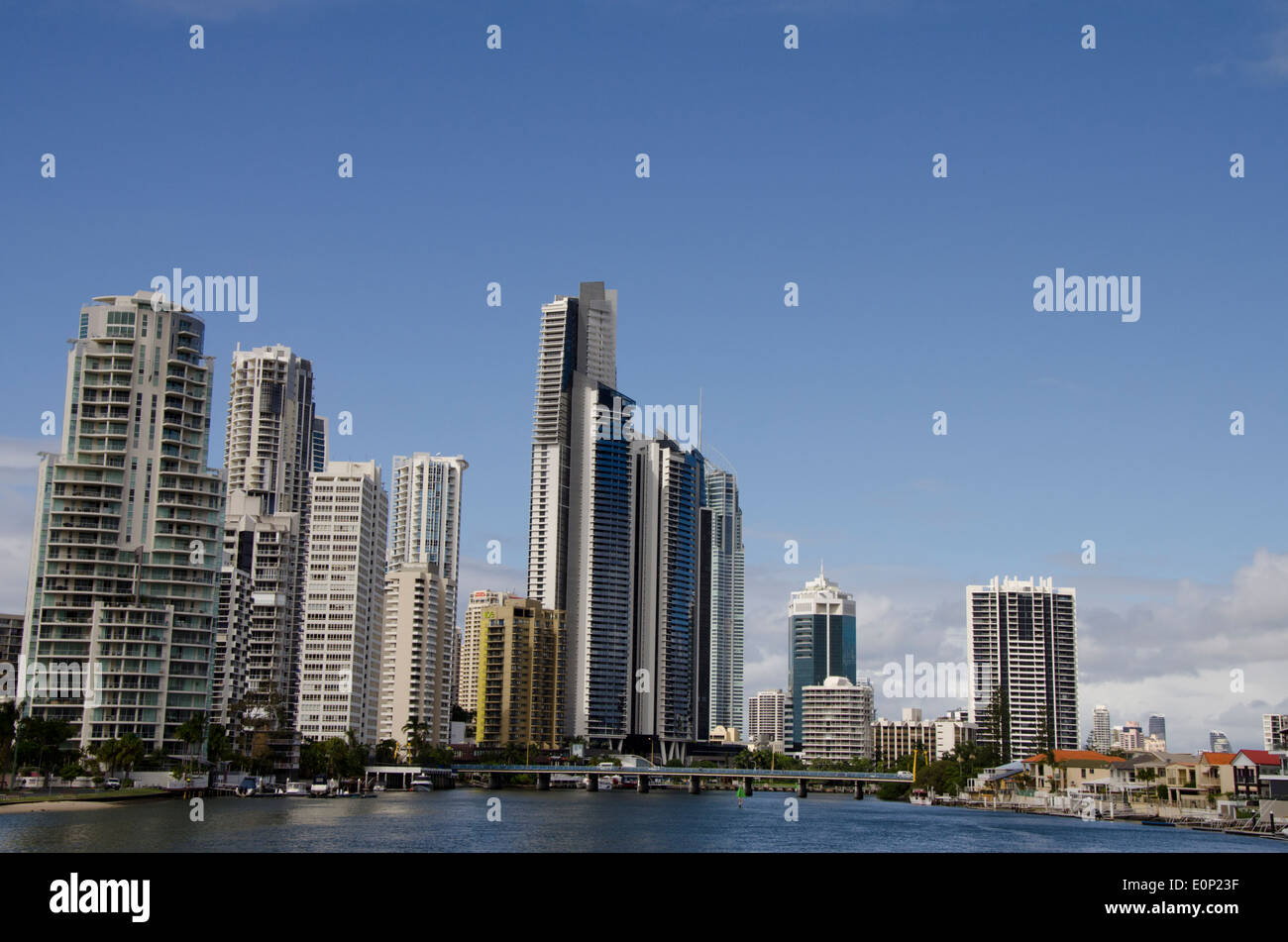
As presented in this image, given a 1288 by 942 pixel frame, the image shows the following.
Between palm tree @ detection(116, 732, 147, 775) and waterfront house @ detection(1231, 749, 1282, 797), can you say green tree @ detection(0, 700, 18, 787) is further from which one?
waterfront house @ detection(1231, 749, 1282, 797)

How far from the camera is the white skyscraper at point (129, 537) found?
121438mm

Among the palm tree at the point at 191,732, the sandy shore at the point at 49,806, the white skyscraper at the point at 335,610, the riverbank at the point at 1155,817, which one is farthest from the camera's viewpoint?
the white skyscraper at the point at 335,610

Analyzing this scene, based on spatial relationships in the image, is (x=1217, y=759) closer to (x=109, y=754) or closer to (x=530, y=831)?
(x=530, y=831)

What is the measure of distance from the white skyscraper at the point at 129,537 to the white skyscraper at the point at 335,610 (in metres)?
61.0

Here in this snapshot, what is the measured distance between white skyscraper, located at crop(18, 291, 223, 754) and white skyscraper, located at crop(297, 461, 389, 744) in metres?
61.0

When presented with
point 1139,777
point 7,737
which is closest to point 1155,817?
point 1139,777

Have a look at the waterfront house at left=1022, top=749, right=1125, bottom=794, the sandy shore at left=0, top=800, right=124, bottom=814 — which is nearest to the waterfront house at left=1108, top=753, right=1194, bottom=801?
the waterfront house at left=1022, top=749, right=1125, bottom=794

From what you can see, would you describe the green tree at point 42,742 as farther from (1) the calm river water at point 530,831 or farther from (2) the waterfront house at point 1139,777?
(2) the waterfront house at point 1139,777

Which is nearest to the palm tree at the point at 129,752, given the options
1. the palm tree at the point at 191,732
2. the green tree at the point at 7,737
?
the palm tree at the point at 191,732

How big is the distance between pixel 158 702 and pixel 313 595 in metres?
68.5

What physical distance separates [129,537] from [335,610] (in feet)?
222

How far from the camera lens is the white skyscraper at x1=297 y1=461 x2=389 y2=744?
190 meters
